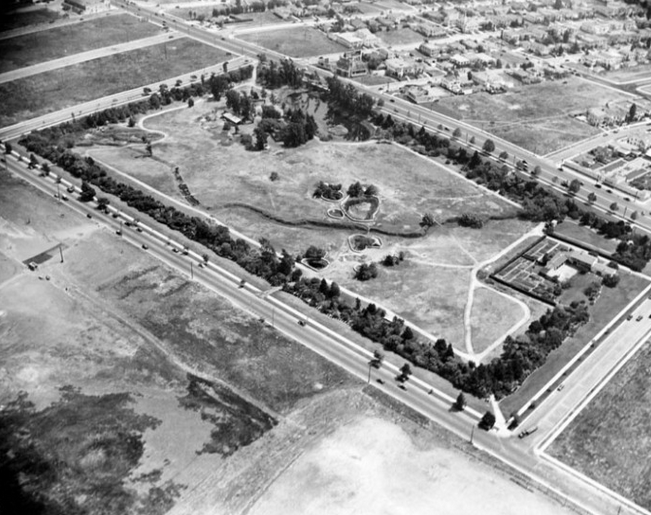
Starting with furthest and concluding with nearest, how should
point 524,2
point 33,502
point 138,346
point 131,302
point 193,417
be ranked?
point 524,2
point 131,302
point 138,346
point 193,417
point 33,502

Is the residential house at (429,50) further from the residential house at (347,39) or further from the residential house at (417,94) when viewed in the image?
the residential house at (417,94)

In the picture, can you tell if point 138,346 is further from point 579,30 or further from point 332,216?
point 579,30

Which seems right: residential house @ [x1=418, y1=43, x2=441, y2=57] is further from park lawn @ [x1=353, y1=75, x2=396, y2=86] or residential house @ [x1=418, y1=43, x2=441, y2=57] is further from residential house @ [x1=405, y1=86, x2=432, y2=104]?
residential house @ [x1=405, y1=86, x2=432, y2=104]

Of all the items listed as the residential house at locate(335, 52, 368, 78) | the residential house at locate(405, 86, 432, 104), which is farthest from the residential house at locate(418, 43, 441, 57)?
the residential house at locate(405, 86, 432, 104)

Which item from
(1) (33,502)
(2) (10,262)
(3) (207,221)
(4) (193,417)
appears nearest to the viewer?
(1) (33,502)

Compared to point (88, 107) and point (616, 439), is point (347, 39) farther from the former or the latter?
point (616, 439)

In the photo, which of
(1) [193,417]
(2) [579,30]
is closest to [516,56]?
(2) [579,30]

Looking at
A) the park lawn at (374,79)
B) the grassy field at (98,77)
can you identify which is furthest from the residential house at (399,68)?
the grassy field at (98,77)
